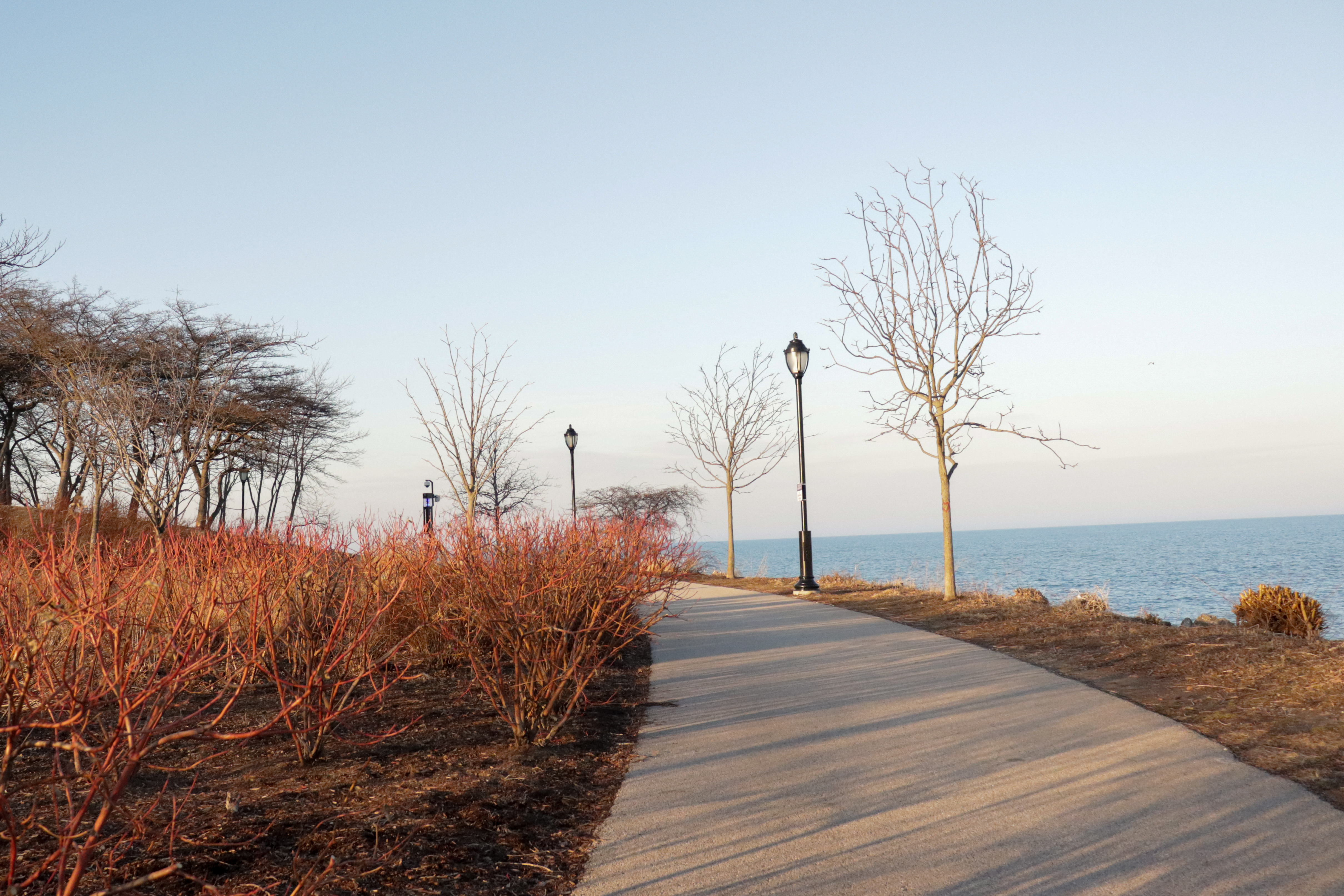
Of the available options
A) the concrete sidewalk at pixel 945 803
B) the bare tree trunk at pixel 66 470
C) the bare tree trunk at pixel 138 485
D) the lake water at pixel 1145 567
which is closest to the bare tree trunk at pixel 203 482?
the bare tree trunk at pixel 66 470

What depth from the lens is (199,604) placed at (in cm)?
745

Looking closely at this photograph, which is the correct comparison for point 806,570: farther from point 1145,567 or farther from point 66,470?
point 1145,567

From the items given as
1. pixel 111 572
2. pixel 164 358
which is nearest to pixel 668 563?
pixel 111 572

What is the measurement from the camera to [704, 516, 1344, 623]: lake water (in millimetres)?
23953

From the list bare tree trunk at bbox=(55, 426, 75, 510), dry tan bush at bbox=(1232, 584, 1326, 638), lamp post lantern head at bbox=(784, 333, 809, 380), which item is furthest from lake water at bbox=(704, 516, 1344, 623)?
bare tree trunk at bbox=(55, 426, 75, 510)

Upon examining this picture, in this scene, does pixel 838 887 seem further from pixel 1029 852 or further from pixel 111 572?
pixel 111 572

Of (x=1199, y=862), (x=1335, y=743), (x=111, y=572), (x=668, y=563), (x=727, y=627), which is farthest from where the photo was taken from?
(x=727, y=627)

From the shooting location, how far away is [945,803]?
15.8 ft

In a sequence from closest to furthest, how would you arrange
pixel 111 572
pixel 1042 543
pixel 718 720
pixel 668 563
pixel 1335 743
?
pixel 111 572 → pixel 1335 743 → pixel 718 720 → pixel 668 563 → pixel 1042 543

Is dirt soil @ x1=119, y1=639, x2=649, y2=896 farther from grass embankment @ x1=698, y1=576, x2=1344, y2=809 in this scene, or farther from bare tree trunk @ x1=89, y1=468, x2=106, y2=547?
bare tree trunk @ x1=89, y1=468, x2=106, y2=547

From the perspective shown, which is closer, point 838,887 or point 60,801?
point 838,887

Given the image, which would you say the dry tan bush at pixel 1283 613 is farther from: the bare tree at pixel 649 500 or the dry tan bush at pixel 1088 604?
the bare tree at pixel 649 500

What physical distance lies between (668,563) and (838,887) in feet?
15.6

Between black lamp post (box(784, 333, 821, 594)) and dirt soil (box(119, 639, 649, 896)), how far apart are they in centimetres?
1130
